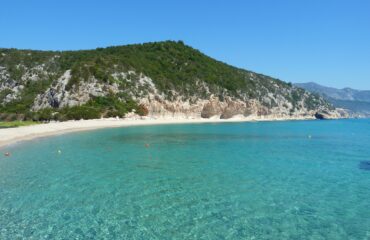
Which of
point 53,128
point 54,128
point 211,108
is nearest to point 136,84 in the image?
point 211,108

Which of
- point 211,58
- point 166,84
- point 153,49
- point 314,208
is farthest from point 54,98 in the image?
point 314,208

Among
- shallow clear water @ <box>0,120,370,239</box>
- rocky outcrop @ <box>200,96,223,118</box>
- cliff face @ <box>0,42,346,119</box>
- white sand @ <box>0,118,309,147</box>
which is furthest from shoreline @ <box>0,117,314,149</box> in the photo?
shallow clear water @ <box>0,120,370,239</box>

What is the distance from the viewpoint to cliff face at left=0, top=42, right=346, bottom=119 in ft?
292

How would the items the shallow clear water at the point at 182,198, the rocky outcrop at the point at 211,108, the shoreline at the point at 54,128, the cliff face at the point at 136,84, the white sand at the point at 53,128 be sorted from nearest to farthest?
1. the shallow clear water at the point at 182,198
2. the shoreline at the point at 54,128
3. the white sand at the point at 53,128
4. the cliff face at the point at 136,84
5. the rocky outcrop at the point at 211,108

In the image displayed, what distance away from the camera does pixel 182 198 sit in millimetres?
15805

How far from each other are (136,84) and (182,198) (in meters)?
85.4

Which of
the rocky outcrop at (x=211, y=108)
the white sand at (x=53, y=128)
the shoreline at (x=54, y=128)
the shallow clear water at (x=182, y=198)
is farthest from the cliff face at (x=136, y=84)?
the shallow clear water at (x=182, y=198)

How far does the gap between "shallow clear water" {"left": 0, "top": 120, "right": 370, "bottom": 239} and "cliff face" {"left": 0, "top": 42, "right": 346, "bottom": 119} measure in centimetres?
5881

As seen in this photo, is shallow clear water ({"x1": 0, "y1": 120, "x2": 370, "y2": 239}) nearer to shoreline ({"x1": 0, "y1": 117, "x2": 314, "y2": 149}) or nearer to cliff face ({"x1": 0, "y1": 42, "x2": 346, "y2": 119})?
shoreline ({"x1": 0, "y1": 117, "x2": 314, "y2": 149})

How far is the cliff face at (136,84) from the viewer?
88.9 meters

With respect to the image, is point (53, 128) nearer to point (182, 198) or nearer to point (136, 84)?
point (136, 84)

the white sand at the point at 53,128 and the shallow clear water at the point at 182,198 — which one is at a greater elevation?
the white sand at the point at 53,128

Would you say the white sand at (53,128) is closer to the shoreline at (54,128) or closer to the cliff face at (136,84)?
the shoreline at (54,128)

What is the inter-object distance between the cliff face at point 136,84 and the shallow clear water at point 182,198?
58.8 metres
